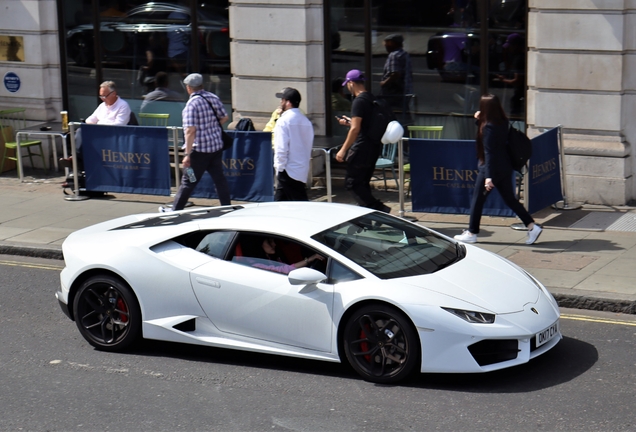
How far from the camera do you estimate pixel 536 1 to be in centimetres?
1292

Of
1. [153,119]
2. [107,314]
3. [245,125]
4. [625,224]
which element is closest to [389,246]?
[107,314]

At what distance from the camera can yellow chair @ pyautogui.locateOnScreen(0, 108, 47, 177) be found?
16.1 m

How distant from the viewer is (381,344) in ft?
22.8

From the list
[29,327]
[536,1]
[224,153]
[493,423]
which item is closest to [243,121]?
[224,153]

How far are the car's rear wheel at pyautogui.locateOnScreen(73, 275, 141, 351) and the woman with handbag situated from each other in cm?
465

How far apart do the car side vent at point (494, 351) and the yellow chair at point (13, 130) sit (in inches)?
420

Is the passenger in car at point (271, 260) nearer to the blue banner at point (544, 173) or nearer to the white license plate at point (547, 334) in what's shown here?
the white license plate at point (547, 334)

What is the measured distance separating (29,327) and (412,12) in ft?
26.1

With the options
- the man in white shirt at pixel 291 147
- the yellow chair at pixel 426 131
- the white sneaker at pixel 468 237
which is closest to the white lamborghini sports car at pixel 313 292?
the man in white shirt at pixel 291 147

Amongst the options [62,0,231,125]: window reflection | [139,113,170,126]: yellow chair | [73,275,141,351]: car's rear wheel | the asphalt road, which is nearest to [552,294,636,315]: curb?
the asphalt road

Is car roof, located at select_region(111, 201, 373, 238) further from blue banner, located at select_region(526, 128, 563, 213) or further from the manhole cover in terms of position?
blue banner, located at select_region(526, 128, 563, 213)

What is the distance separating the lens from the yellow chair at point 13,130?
16.1m

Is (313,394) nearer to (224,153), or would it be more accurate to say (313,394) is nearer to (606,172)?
(224,153)

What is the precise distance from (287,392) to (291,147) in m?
4.69
